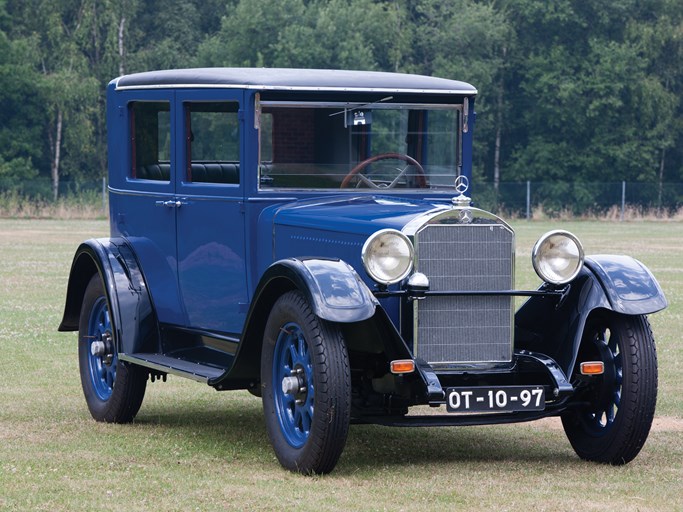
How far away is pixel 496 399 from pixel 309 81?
7.53 ft

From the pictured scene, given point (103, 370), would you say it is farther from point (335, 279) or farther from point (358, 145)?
point (335, 279)

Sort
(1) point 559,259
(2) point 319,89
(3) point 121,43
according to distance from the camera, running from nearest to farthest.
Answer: (1) point 559,259 → (2) point 319,89 → (3) point 121,43

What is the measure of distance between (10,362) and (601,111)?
151 feet

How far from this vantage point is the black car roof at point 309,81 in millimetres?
7684

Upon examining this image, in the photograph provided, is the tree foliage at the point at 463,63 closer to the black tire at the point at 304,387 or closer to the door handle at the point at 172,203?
the door handle at the point at 172,203

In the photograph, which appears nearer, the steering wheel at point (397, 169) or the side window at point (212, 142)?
the side window at point (212, 142)

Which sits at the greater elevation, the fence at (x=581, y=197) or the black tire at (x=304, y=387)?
the black tire at (x=304, y=387)

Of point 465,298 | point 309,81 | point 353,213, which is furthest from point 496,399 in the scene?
point 309,81

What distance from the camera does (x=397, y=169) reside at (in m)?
8.11

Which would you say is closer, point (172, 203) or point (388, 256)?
point (388, 256)

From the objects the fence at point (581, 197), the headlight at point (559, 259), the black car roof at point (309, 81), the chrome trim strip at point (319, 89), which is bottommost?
the fence at point (581, 197)

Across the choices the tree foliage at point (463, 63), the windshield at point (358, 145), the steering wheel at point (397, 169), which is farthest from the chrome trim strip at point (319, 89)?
the tree foliage at point (463, 63)

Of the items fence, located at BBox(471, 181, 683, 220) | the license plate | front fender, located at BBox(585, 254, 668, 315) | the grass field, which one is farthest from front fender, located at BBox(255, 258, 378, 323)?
fence, located at BBox(471, 181, 683, 220)

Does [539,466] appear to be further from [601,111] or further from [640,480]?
[601,111]
